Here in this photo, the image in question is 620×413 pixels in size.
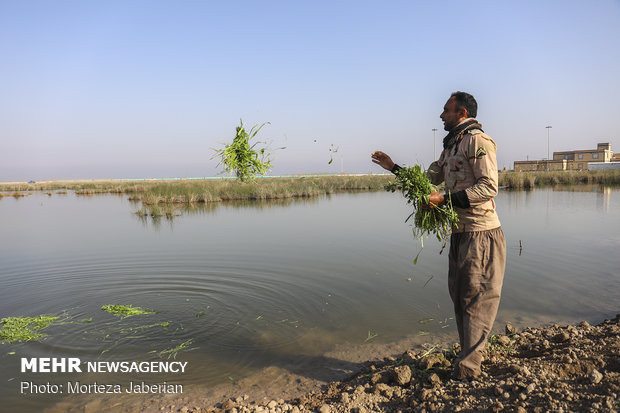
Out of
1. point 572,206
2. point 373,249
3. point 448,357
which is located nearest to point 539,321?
point 448,357

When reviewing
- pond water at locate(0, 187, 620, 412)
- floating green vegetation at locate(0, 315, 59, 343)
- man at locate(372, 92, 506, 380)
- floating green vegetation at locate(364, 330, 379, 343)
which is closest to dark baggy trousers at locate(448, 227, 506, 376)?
man at locate(372, 92, 506, 380)

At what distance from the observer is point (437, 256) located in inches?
318

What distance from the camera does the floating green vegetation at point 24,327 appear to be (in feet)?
14.3

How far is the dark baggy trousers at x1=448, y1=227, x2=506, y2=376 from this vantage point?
289 cm

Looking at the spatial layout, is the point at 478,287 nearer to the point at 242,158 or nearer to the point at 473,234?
the point at 473,234

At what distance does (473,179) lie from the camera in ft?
9.77

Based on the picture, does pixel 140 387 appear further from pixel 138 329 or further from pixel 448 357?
pixel 448 357

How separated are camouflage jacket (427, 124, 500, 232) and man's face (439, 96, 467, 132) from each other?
0.15 m

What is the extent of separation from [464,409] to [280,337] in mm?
2407

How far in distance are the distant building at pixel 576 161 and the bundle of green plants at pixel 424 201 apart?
65714mm

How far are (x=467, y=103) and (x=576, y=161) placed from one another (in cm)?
7255

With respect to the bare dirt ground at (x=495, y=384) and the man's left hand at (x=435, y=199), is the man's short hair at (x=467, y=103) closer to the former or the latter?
the man's left hand at (x=435, y=199)

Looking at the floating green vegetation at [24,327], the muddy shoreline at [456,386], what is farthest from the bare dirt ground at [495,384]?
the floating green vegetation at [24,327]

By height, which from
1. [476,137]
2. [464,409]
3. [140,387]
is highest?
[476,137]
